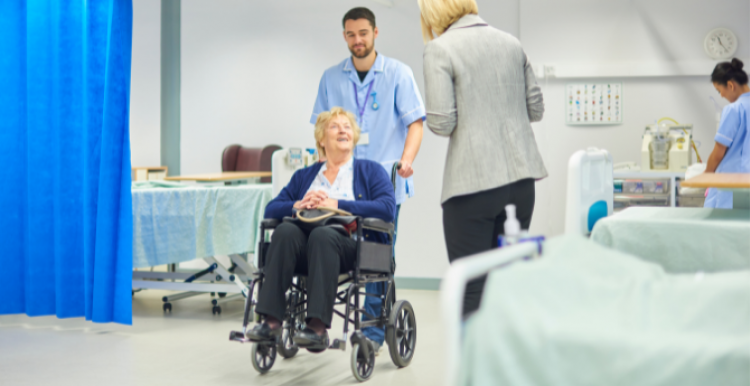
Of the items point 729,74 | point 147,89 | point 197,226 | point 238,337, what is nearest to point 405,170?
point 238,337

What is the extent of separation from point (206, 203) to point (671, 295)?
11.3 ft

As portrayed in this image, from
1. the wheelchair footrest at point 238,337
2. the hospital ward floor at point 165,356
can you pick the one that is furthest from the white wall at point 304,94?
the wheelchair footrest at point 238,337

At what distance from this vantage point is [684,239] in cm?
187

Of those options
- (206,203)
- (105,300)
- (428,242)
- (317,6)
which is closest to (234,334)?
(105,300)

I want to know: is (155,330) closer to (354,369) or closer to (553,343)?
(354,369)

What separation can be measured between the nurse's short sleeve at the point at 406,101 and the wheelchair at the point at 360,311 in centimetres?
67

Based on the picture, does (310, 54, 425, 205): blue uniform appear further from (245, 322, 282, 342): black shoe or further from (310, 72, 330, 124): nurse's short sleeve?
(245, 322, 282, 342): black shoe

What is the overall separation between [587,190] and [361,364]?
1221 millimetres

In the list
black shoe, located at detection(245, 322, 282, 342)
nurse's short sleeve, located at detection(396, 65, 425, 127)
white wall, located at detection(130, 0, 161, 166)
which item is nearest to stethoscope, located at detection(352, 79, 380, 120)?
nurse's short sleeve, located at detection(396, 65, 425, 127)

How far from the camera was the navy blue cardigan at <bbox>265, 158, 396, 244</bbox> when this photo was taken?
2943 mm

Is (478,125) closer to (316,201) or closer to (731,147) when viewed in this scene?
(316,201)

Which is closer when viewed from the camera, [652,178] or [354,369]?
[354,369]

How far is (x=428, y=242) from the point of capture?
553 centimetres

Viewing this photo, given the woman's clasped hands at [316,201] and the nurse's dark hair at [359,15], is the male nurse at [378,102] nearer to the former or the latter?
the nurse's dark hair at [359,15]
